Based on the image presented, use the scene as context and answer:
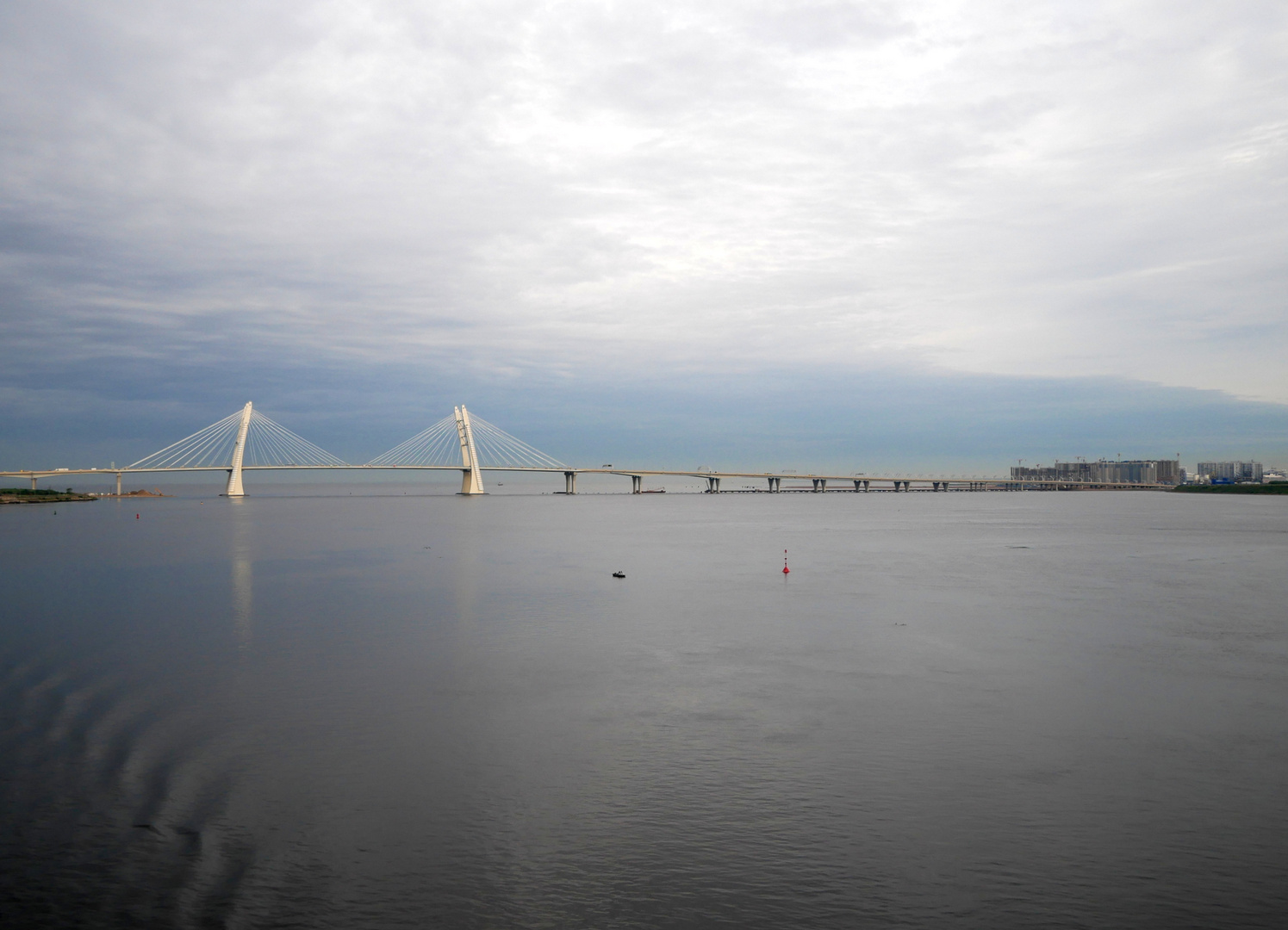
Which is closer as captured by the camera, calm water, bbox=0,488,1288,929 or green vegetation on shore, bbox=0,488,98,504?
calm water, bbox=0,488,1288,929

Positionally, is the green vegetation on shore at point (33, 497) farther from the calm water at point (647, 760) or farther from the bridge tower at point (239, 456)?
the calm water at point (647, 760)

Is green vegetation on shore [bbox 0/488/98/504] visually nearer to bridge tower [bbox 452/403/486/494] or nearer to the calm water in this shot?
bridge tower [bbox 452/403/486/494]

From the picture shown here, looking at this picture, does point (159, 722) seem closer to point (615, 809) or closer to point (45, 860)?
point (45, 860)

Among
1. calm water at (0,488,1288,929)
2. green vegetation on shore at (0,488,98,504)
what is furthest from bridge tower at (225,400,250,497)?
calm water at (0,488,1288,929)

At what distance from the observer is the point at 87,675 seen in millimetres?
18234

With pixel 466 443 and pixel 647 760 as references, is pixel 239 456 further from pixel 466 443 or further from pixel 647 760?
pixel 647 760

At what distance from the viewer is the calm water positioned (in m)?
8.58

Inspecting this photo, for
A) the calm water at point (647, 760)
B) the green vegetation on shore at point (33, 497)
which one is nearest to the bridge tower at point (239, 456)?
the green vegetation on shore at point (33, 497)

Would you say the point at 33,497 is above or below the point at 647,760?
above

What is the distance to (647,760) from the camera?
12703mm

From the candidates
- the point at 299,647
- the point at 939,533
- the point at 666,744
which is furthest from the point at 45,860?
the point at 939,533

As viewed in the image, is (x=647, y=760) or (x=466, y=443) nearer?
(x=647, y=760)

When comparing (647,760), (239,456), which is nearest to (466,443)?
(239,456)

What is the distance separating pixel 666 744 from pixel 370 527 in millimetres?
65110
